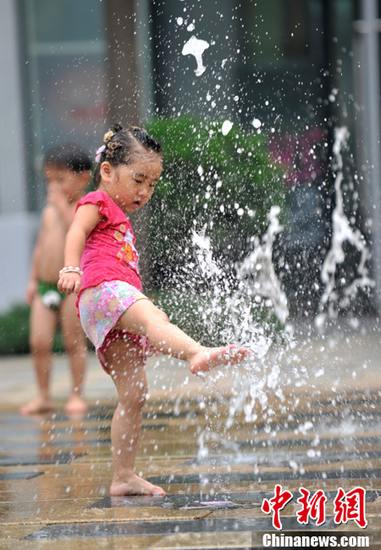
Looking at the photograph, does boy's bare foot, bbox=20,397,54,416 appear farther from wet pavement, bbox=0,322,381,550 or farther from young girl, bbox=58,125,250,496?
young girl, bbox=58,125,250,496

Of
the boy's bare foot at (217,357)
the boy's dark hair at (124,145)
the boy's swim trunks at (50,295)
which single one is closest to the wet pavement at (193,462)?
the boy's bare foot at (217,357)

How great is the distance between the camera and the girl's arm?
16.3 feet

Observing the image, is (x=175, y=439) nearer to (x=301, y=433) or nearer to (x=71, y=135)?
(x=301, y=433)

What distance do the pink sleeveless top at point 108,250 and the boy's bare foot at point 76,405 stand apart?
2.98 m

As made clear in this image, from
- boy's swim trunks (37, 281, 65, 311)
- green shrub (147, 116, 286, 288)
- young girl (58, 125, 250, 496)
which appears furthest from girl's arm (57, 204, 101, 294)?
boy's swim trunks (37, 281, 65, 311)

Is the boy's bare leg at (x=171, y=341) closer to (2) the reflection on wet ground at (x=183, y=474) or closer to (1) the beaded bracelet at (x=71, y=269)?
(1) the beaded bracelet at (x=71, y=269)

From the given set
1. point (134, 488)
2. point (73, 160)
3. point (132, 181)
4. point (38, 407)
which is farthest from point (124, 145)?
point (38, 407)

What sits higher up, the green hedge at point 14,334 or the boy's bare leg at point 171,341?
the green hedge at point 14,334

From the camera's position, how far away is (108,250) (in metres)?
5.16

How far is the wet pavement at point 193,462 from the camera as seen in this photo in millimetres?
4355

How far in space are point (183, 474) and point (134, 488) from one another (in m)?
0.45

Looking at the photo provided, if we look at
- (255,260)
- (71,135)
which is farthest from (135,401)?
(71,135)

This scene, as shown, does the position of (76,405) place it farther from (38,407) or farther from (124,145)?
(124,145)

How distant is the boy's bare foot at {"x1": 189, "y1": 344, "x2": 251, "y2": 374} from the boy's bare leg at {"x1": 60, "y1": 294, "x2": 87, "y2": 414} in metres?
3.44
